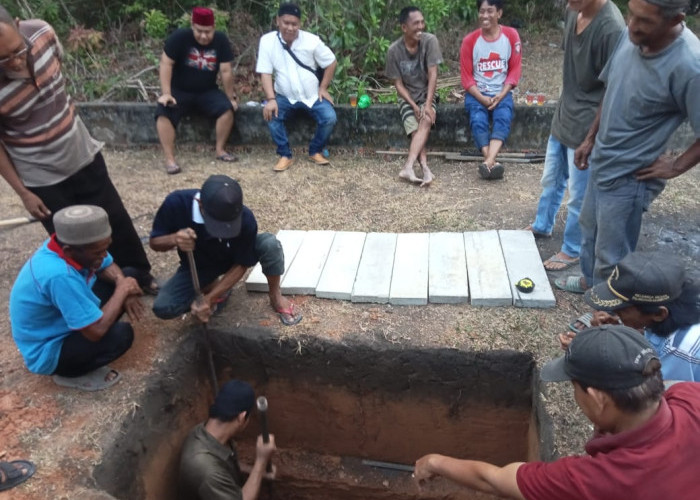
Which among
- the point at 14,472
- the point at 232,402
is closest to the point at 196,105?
the point at 232,402

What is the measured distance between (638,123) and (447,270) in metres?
1.52

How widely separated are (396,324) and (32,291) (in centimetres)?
200

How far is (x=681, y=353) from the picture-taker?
2033 mm

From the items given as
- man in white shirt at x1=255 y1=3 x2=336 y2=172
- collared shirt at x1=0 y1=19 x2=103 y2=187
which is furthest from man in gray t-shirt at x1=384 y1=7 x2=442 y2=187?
collared shirt at x1=0 y1=19 x2=103 y2=187

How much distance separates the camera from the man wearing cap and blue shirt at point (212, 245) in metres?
2.86

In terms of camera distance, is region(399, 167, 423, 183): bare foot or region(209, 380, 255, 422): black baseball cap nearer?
region(209, 380, 255, 422): black baseball cap

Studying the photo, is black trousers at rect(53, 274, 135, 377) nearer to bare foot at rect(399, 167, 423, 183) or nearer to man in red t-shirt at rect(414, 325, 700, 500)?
man in red t-shirt at rect(414, 325, 700, 500)

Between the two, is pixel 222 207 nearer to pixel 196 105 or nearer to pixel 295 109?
pixel 295 109

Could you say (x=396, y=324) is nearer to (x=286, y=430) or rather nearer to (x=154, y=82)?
(x=286, y=430)

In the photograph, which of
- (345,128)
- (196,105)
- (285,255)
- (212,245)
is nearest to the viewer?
(212,245)

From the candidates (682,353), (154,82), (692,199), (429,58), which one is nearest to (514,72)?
(429,58)

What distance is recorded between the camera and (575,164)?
3.41 metres

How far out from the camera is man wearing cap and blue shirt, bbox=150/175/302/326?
2.86 meters

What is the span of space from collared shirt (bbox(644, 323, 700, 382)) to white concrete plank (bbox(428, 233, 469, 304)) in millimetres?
1467
